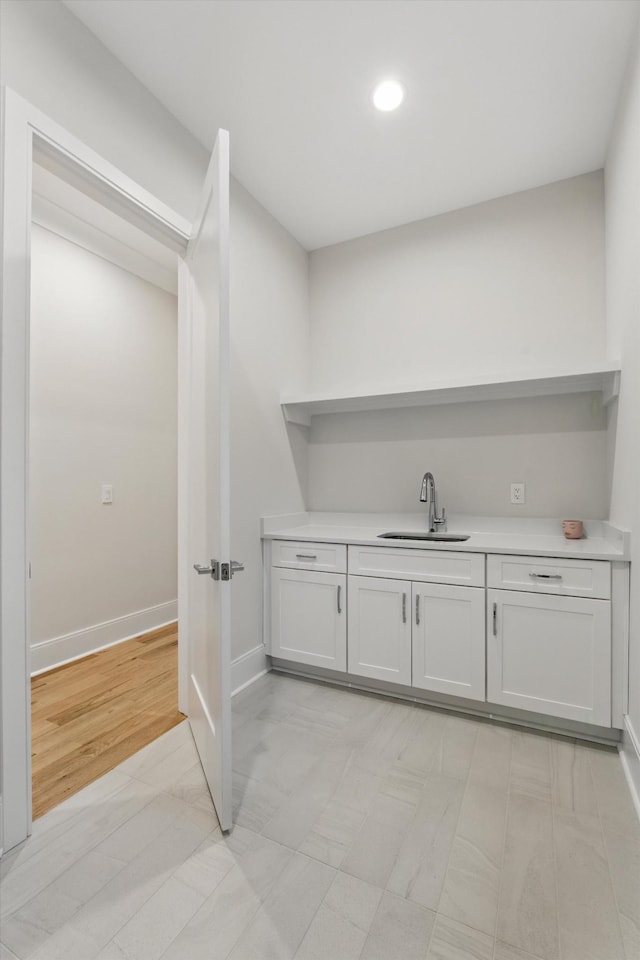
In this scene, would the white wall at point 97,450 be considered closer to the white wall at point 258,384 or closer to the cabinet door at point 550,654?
the white wall at point 258,384

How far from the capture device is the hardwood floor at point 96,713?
175 centimetres

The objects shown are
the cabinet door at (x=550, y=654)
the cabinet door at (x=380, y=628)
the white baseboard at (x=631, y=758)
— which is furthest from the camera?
the cabinet door at (x=380, y=628)

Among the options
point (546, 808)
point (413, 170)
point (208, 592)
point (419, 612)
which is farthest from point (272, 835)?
point (413, 170)

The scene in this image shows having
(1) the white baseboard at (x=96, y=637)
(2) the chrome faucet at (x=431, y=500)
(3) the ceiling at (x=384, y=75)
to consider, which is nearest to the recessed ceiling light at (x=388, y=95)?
(3) the ceiling at (x=384, y=75)

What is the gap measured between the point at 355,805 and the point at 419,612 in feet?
2.95

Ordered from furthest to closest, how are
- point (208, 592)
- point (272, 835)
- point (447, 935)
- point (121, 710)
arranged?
point (121, 710), point (208, 592), point (272, 835), point (447, 935)

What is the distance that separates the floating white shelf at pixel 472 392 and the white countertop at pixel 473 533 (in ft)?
2.20

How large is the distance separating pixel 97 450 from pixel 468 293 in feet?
8.53

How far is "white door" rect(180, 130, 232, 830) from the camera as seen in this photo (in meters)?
1.46

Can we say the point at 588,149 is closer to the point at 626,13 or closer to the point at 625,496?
the point at 626,13

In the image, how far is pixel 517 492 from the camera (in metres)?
2.57

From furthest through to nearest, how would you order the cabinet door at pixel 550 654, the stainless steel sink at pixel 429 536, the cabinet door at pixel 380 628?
the stainless steel sink at pixel 429 536
the cabinet door at pixel 380 628
the cabinet door at pixel 550 654

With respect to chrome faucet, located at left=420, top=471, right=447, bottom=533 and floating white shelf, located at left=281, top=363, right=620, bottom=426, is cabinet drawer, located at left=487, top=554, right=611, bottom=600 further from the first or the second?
floating white shelf, located at left=281, top=363, right=620, bottom=426

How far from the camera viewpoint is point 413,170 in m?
2.45
